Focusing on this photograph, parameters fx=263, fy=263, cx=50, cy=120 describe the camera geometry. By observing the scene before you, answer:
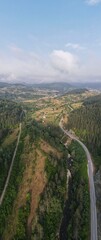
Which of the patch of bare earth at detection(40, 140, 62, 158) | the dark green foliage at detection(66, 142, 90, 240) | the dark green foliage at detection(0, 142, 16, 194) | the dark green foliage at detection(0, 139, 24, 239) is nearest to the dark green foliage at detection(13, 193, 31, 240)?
the dark green foliage at detection(0, 139, 24, 239)

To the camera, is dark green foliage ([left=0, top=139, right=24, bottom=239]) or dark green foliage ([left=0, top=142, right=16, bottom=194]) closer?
dark green foliage ([left=0, top=139, right=24, bottom=239])

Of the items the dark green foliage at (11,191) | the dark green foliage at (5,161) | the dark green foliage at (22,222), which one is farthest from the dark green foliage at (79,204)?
the dark green foliage at (5,161)

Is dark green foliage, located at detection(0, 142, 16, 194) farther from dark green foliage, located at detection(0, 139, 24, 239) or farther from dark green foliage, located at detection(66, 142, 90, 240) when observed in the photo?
dark green foliage, located at detection(66, 142, 90, 240)

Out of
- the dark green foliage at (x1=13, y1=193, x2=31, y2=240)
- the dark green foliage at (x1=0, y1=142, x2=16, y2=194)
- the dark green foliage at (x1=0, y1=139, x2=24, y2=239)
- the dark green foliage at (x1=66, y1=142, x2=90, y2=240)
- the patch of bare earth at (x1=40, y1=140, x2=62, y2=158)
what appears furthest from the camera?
the patch of bare earth at (x1=40, y1=140, x2=62, y2=158)

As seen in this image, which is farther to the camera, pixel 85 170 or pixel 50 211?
pixel 85 170

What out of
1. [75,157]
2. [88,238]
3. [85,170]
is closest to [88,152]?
[75,157]

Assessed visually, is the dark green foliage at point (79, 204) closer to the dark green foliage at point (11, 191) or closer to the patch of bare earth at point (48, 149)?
the patch of bare earth at point (48, 149)

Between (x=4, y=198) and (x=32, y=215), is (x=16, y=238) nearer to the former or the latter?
(x=32, y=215)

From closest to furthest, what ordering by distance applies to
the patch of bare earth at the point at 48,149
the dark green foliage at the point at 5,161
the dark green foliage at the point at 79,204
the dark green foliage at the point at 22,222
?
Answer: the dark green foliage at the point at 79,204 → the dark green foliage at the point at 22,222 → the dark green foliage at the point at 5,161 → the patch of bare earth at the point at 48,149

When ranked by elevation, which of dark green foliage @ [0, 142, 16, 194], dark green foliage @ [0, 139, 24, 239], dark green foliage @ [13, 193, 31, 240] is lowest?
dark green foliage @ [13, 193, 31, 240]

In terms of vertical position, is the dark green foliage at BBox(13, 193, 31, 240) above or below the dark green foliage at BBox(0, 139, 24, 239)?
below

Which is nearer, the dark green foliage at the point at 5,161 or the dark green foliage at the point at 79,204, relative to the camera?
the dark green foliage at the point at 79,204
